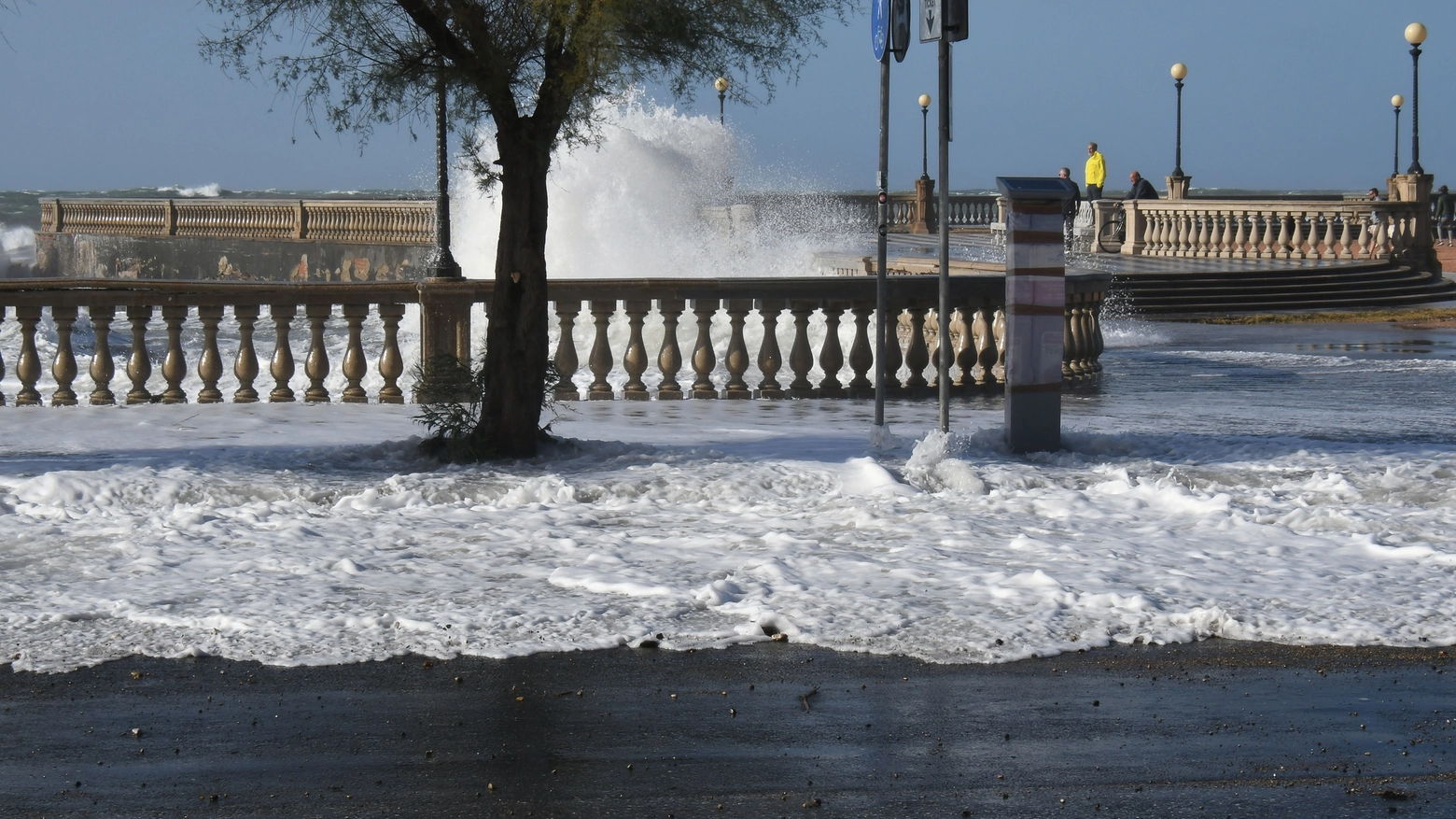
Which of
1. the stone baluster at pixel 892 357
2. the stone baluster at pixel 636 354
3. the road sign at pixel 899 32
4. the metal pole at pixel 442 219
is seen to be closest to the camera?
the road sign at pixel 899 32

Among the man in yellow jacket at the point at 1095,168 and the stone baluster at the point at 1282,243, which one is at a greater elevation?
the man in yellow jacket at the point at 1095,168

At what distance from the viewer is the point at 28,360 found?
13.1 m

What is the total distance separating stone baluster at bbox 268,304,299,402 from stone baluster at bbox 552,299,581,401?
2101mm

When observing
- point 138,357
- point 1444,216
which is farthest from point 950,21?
point 1444,216

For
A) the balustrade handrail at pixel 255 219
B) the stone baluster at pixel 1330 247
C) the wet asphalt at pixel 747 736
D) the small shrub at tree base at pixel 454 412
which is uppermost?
the balustrade handrail at pixel 255 219

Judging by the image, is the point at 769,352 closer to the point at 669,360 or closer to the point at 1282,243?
the point at 669,360

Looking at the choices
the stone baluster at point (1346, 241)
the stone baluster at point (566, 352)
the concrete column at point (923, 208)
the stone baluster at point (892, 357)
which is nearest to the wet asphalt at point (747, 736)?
the stone baluster at point (566, 352)

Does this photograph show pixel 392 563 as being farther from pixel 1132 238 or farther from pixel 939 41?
pixel 1132 238

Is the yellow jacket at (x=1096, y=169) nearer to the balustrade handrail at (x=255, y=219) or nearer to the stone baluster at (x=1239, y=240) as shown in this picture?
the stone baluster at (x=1239, y=240)

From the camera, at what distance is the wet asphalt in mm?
4688

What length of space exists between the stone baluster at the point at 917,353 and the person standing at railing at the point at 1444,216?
97.3ft

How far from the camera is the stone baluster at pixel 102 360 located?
516 inches

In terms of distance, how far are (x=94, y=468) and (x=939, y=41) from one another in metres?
5.56

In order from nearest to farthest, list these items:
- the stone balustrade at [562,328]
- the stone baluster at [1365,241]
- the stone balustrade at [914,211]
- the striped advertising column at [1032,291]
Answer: the striped advertising column at [1032,291], the stone balustrade at [562,328], the stone baluster at [1365,241], the stone balustrade at [914,211]
